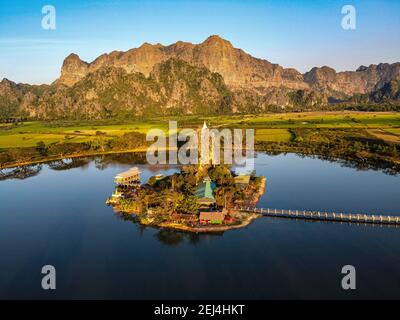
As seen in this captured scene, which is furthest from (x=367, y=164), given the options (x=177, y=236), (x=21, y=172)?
(x=21, y=172)

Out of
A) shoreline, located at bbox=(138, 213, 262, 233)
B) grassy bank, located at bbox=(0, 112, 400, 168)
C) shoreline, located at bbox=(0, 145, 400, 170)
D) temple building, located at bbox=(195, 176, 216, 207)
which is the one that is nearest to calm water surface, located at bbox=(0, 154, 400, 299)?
shoreline, located at bbox=(138, 213, 262, 233)

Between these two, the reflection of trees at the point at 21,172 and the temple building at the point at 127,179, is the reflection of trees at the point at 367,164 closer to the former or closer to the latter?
the temple building at the point at 127,179

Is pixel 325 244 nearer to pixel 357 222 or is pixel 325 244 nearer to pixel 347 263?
pixel 347 263

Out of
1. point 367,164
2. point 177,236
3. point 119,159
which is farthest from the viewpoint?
point 119,159

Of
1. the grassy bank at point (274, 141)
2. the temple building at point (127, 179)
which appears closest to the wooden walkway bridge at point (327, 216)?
the temple building at point (127, 179)

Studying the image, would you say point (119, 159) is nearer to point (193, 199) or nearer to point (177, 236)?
point (193, 199)

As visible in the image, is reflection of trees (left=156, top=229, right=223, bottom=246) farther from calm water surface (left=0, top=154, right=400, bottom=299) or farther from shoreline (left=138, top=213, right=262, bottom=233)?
shoreline (left=138, top=213, right=262, bottom=233)

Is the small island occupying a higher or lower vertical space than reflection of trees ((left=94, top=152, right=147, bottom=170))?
lower
